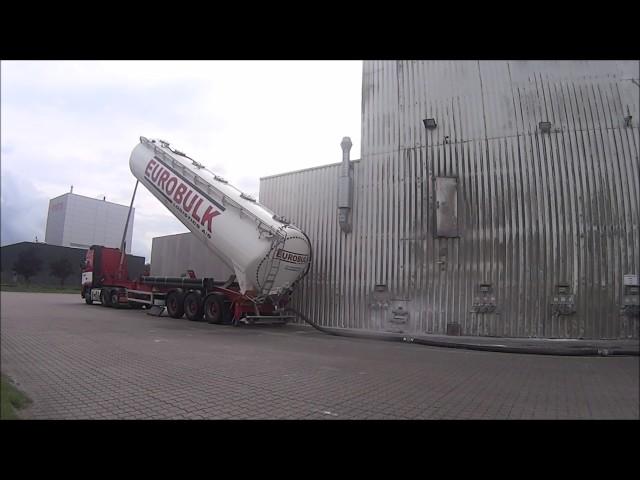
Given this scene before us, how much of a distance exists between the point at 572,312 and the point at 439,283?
14.0 feet

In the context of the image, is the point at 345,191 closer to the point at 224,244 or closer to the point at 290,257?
the point at 290,257

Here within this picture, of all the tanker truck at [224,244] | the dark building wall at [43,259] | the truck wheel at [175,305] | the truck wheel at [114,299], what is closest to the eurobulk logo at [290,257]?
the tanker truck at [224,244]

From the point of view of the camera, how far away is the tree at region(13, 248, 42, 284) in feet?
7.07

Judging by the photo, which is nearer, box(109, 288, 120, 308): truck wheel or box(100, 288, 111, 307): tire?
box(109, 288, 120, 308): truck wheel

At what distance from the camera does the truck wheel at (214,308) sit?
1231cm

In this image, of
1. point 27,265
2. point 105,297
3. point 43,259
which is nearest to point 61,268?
point 43,259

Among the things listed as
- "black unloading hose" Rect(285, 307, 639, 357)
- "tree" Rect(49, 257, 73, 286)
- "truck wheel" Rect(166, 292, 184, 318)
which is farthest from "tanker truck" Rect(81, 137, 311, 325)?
"tree" Rect(49, 257, 73, 286)

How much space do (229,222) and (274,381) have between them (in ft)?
25.5

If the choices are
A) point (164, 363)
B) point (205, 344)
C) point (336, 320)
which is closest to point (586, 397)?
point (164, 363)

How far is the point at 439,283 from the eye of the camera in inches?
441

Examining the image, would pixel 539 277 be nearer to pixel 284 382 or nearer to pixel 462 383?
pixel 462 383

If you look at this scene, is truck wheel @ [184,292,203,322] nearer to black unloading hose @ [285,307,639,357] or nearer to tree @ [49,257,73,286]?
black unloading hose @ [285,307,639,357]

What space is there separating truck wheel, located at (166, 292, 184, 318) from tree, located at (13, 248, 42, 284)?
39.4ft

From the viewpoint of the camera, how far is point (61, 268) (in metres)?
3.00
